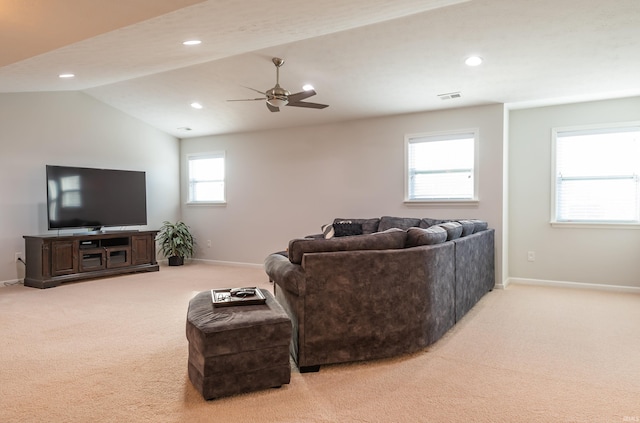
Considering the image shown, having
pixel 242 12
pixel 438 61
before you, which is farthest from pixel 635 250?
pixel 242 12

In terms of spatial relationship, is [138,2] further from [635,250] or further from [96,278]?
[635,250]

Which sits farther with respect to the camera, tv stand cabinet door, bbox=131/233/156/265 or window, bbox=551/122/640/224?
tv stand cabinet door, bbox=131/233/156/265

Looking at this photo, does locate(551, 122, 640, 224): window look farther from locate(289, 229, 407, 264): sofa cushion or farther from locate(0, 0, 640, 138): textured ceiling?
locate(289, 229, 407, 264): sofa cushion

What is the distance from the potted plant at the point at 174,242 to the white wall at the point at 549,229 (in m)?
5.67

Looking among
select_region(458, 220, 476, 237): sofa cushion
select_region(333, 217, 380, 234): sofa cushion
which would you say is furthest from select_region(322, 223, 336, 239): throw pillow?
select_region(458, 220, 476, 237): sofa cushion

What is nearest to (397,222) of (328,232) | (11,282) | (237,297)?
(328,232)

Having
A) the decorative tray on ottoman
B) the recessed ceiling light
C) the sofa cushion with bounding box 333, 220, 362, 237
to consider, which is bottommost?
the decorative tray on ottoman

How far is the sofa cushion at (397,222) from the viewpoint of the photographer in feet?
18.0

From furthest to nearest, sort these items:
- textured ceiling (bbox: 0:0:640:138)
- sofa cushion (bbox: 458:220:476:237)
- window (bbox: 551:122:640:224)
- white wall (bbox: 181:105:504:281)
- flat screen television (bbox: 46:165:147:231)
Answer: flat screen television (bbox: 46:165:147:231) → white wall (bbox: 181:105:504:281) → window (bbox: 551:122:640:224) → sofa cushion (bbox: 458:220:476:237) → textured ceiling (bbox: 0:0:640:138)

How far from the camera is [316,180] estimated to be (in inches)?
263

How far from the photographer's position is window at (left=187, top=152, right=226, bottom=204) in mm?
7703

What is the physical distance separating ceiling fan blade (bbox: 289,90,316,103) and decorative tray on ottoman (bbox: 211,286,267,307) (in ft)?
7.29

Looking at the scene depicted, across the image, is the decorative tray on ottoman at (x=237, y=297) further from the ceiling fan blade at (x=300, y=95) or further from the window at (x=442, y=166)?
the window at (x=442, y=166)

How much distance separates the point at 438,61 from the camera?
4.27 m
